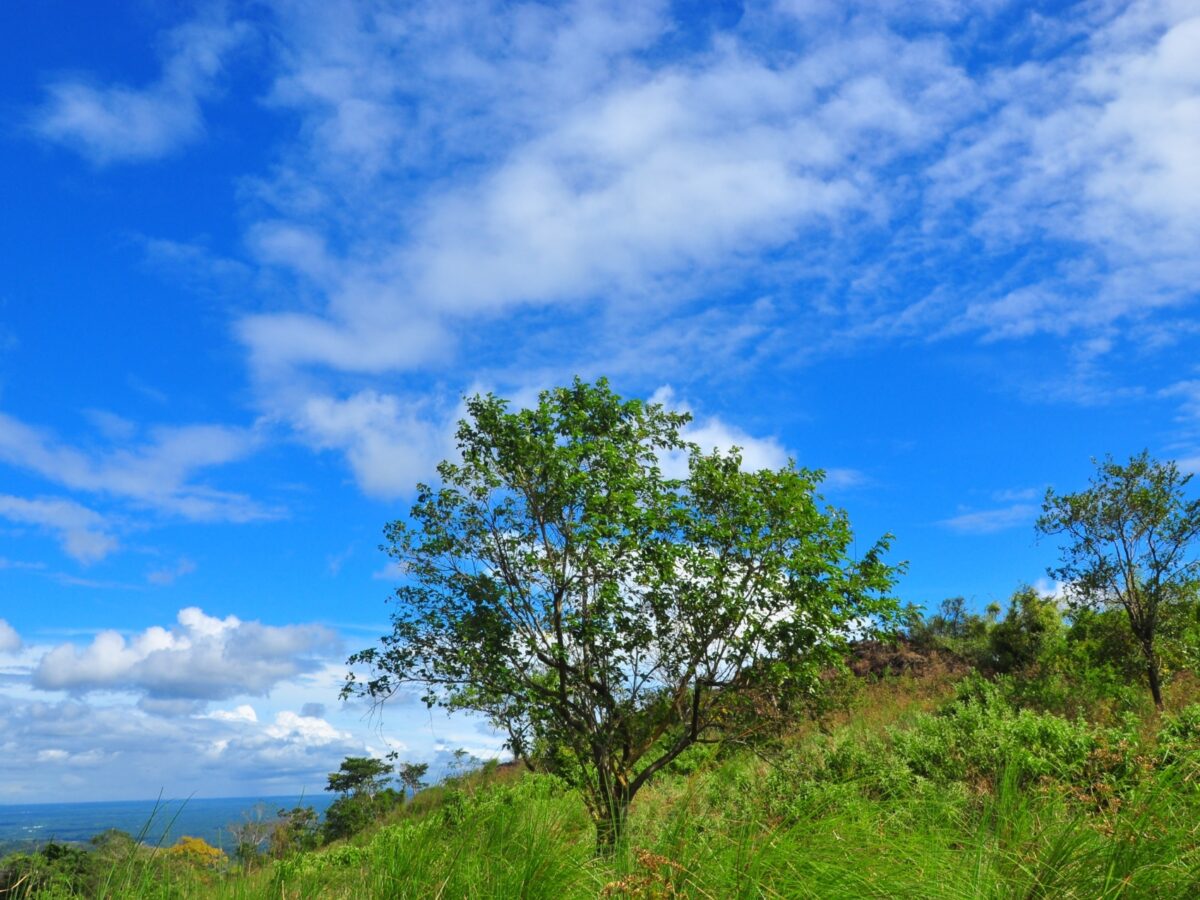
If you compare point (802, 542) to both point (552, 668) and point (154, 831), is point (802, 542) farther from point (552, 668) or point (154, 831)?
point (154, 831)

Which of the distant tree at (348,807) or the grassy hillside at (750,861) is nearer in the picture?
the grassy hillside at (750,861)

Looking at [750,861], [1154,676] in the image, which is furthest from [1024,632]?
[750,861]

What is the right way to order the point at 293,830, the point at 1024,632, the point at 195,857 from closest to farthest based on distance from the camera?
the point at 293,830 < the point at 195,857 < the point at 1024,632

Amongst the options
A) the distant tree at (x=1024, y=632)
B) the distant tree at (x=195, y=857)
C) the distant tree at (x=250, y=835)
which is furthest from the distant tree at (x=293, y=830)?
the distant tree at (x=1024, y=632)

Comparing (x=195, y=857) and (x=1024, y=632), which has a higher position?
(x=1024, y=632)

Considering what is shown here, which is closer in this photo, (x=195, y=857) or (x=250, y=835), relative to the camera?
(x=250, y=835)

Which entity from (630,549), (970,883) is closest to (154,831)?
(970,883)

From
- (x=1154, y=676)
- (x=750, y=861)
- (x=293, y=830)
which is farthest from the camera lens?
(x=1154, y=676)

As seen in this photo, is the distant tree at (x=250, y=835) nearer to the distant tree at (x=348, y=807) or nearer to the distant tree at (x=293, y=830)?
the distant tree at (x=293, y=830)

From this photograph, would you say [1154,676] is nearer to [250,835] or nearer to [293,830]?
[293,830]

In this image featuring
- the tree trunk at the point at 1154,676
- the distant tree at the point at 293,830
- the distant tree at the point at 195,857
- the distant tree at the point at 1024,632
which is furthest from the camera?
the distant tree at the point at 1024,632

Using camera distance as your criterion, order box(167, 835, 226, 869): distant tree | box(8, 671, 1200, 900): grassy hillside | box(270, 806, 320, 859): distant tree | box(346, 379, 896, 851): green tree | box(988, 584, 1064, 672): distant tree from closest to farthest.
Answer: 1. box(8, 671, 1200, 900): grassy hillside
2. box(167, 835, 226, 869): distant tree
3. box(270, 806, 320, 859): distant tree
4. box(346, 379, 896, 851): green tree
5. box(988, 584, 1064, 672): distant tree

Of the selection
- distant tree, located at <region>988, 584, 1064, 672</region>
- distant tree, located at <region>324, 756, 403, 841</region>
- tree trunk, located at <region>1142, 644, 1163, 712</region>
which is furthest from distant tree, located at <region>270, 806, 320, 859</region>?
distant tree, located at <region>988, 584, 1064, 672</region>

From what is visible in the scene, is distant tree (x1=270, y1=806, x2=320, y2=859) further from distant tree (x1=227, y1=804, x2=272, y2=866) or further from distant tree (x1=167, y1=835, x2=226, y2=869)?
distant tree (x1=167, y1=835, x2=226, y2=869)
